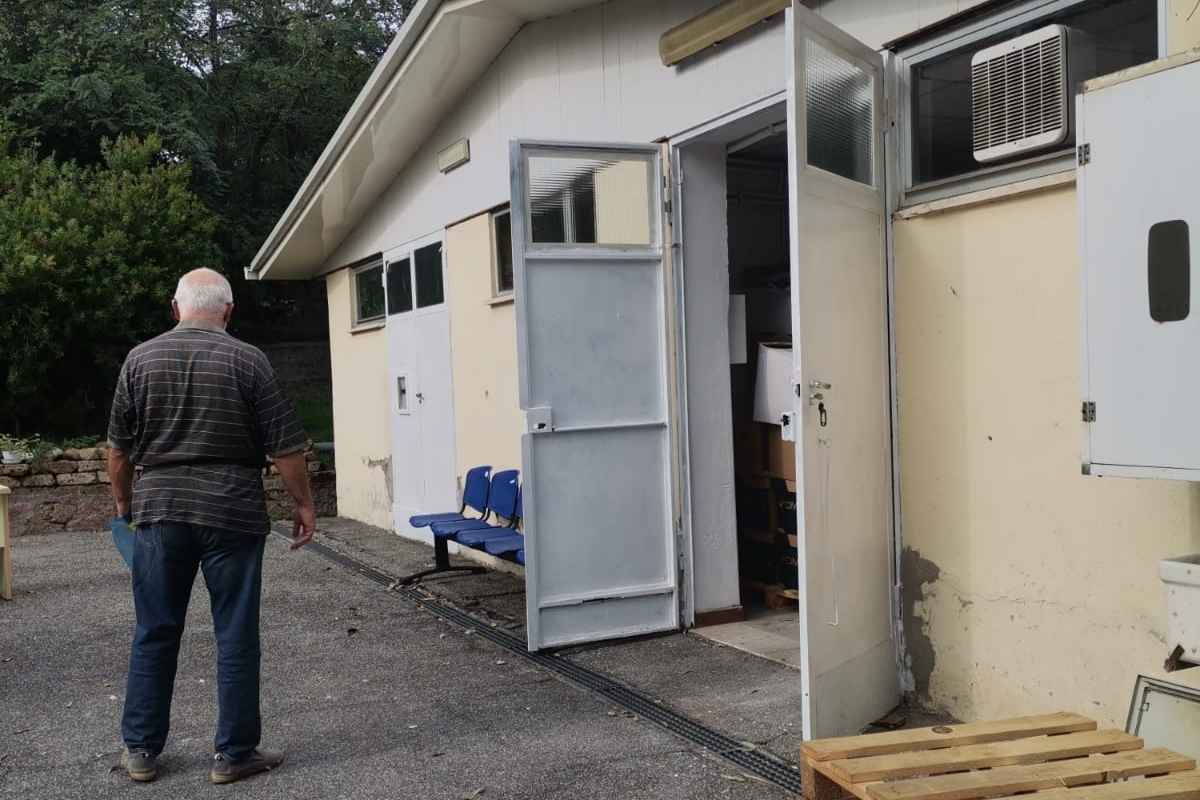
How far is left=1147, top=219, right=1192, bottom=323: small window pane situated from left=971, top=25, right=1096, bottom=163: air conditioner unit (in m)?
0.94

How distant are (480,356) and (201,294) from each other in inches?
173

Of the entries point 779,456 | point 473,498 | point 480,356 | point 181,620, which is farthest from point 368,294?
point 181,620

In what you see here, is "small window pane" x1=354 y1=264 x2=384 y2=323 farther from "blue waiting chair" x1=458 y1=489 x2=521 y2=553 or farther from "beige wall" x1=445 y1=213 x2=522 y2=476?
"blue waiting chair" x1=458 y1=489 x2=521 y2=553

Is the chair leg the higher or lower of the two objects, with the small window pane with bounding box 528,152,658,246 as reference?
lower

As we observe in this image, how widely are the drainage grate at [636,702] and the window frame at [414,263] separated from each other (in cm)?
264

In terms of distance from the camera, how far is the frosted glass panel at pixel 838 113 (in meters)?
4.12

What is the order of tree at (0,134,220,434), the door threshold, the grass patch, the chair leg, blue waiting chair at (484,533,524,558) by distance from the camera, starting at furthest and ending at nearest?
the grass patch → tree at (0,134,220,434) → the chair leg → blue waiting chair at (484,533,524,558) → the door threshold

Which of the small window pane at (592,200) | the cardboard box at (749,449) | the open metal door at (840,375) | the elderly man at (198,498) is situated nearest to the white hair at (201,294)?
the elderly man at (198,498)

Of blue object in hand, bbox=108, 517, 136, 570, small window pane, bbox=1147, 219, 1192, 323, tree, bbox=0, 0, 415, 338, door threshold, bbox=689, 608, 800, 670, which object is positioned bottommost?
door threshold, bbox=689, 608, 800, 670

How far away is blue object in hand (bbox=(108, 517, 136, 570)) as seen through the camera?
13.3 ft

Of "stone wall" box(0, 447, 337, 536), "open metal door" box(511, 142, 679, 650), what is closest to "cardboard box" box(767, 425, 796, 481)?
"open metal door" box(511, 142, 679, 650)

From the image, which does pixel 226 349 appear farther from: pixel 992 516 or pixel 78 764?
pixel 992 516

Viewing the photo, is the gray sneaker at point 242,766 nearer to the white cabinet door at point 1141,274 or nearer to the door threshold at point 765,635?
the door threshold at point 765,635

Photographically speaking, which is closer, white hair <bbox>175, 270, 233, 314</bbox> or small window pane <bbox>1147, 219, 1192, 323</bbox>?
small window pane <bbox>1147, 219, 1192, 323</bbox>
